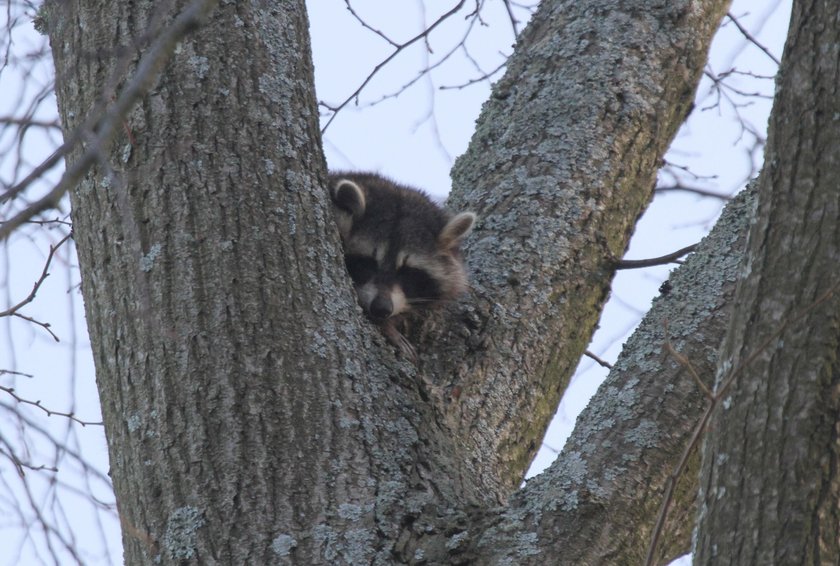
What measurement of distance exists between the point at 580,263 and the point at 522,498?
1.19m

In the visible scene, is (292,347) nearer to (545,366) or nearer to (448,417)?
(448,417)

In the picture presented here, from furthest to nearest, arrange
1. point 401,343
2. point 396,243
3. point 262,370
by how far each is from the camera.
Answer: point 396,243 < point 401,343 < point 262,370

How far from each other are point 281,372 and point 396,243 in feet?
6.65

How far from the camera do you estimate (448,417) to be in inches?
106

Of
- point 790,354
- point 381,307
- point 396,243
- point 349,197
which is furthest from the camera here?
point 396,243

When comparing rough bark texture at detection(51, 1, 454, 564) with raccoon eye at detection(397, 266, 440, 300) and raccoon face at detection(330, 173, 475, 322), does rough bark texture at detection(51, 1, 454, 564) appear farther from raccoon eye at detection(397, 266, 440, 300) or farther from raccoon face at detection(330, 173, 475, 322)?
raccoon eye at detection(397, 266, 440, 300)

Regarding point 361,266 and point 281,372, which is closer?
point 281,372

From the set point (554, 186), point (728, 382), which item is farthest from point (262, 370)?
point (554, 186)

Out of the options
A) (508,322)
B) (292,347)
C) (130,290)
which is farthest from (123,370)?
(508,322)

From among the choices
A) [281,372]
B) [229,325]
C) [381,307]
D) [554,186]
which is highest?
[554,186]

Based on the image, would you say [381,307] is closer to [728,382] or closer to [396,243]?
[396,243]

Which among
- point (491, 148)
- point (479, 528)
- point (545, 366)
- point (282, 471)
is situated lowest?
point (479, 528)

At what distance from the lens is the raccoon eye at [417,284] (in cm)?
394

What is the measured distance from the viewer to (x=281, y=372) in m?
2.25
